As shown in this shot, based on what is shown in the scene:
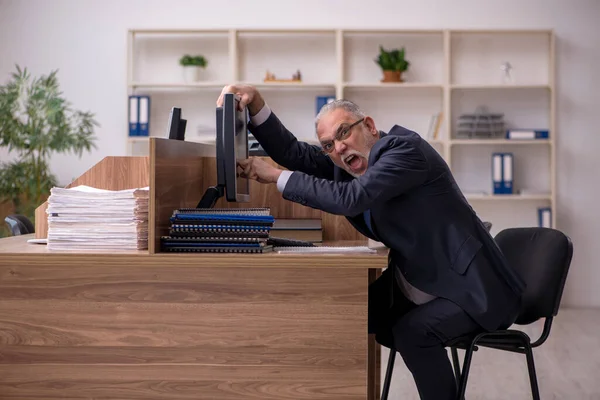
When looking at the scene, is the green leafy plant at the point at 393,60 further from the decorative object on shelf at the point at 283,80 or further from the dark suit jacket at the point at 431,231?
the dark suit jacket at the point at 431,231

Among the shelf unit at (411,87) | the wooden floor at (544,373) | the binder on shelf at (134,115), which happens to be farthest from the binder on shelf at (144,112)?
the wooden floor at (544,373)

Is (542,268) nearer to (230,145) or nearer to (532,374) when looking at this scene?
(532,374)

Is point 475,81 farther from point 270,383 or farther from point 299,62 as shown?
point 270,383

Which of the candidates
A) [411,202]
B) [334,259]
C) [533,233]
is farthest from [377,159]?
[533,233]

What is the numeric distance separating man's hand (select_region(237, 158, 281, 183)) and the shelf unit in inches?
162

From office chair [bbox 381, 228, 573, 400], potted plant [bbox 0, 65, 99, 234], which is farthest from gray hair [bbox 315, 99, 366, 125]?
potted plant [bbox 0, 65, 99, 234]

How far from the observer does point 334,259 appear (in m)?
2.07

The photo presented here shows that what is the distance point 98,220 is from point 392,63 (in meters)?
4.45

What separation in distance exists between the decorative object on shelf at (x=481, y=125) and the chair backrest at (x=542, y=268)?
11.6ft

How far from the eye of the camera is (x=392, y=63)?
20.6ft

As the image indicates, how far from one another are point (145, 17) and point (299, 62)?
131 centimetres

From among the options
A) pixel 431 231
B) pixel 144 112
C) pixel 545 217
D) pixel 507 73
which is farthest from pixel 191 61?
pixel 431 231

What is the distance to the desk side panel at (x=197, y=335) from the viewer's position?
207 centimetres

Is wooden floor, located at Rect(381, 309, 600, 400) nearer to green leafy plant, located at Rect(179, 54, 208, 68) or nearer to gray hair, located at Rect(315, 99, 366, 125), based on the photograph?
gray hair, located at Rect(315, 99, 366, 125)
